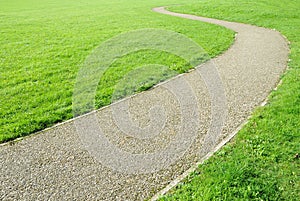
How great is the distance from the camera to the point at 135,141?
16.3 ft

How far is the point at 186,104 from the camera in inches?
249

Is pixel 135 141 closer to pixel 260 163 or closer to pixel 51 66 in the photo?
pixel 260 163

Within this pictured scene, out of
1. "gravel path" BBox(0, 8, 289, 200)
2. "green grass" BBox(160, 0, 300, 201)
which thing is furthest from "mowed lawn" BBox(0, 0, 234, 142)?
"green grass" BBox(160, 0, 300, 201)

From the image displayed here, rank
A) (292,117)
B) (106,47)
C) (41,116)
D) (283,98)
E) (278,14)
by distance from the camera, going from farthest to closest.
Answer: (278,14) → (106,47) → (283,98) → (41,116) → (292,117)

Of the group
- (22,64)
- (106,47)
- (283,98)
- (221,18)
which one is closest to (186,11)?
(221,18)

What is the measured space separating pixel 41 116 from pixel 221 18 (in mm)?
18680

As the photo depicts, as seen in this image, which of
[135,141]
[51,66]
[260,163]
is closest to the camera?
[260,163]

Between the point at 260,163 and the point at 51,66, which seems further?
the point at 51,66

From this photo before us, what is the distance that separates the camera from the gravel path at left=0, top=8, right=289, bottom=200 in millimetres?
3859

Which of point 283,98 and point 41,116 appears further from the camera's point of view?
point 283,98

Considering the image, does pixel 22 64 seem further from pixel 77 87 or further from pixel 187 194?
pixel 187 194

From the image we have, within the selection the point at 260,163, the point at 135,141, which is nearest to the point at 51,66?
the point at 135,141

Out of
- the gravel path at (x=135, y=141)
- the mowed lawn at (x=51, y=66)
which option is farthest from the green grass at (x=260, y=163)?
the mowed lawn at (x=51, y=66)

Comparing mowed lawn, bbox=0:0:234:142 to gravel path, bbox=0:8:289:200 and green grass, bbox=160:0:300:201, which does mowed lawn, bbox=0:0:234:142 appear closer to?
gravel path, bbox=0:8:289:200
